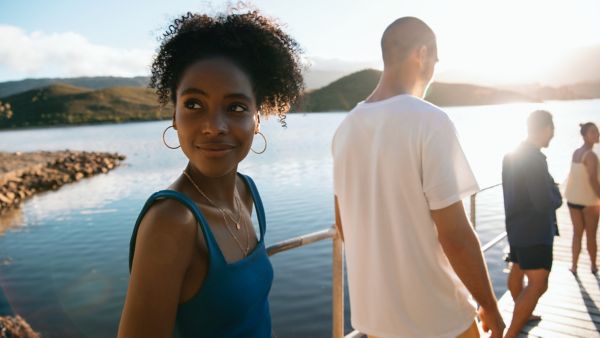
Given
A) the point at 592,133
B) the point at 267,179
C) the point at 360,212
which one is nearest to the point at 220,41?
the point at 360,212

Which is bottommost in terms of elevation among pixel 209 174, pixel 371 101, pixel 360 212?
pixel 360 212

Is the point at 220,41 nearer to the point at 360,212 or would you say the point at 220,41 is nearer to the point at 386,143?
the point at 386,143

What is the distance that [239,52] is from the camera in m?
1.50

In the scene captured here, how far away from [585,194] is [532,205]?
2.60m

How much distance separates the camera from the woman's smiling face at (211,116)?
1.33 meters

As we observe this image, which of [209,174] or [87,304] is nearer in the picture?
[209,174]

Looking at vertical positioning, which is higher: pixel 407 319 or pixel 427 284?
pixel 427 284

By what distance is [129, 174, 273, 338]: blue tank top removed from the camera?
3.72 feet

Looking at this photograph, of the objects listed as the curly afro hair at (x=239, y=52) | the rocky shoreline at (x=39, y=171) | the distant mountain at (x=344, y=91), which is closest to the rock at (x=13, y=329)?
the curly afro hair at (x=239, y=52)

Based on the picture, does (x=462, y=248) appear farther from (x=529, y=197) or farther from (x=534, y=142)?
(x=534, y=142)

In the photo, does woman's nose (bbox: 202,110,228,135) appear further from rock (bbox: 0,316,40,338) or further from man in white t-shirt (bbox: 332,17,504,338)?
rock (bbox: 0,316,40,338)

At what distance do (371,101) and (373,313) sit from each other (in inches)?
38.1

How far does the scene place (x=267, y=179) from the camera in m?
23.8

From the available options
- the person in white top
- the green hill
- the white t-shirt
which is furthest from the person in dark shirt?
the green hill
